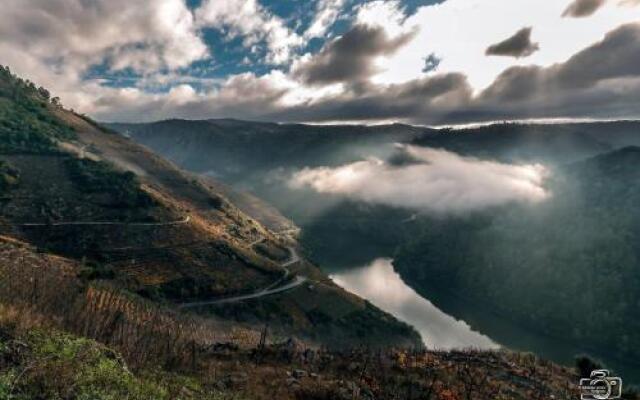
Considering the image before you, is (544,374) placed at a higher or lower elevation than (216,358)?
lower

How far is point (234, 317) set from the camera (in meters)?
129

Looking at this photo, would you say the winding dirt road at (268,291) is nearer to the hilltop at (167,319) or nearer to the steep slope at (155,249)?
the hilltop at (167,319)

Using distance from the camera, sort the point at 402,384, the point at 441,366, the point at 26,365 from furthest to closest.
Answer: the point at 441,366 → the point at 402,384 → the point at 26,365

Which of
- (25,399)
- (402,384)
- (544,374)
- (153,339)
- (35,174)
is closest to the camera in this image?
(25,399)

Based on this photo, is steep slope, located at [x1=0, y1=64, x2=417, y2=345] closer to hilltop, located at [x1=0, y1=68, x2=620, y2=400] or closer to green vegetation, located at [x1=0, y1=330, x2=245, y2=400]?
hilltop, located at [x1=0, y1=68, x2=620, y2=400]

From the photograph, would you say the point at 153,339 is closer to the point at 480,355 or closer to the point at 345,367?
the point at 345,367

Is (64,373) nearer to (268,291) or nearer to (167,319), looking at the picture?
(167,319)

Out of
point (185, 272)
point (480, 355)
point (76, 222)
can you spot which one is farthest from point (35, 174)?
point (480, 355)

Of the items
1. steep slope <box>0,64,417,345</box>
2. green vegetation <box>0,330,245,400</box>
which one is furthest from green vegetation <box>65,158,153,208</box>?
green vegetation <box>0,330,245,400</box>

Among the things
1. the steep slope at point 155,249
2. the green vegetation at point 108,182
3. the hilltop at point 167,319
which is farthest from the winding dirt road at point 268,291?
the green vegetation at point 108,182

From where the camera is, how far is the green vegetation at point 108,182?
174 metres

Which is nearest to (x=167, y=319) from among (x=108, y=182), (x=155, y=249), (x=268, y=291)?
(x=155, y=249)

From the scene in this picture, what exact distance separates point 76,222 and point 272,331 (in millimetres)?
75465

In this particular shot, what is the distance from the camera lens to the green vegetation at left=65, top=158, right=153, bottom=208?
571 ft
